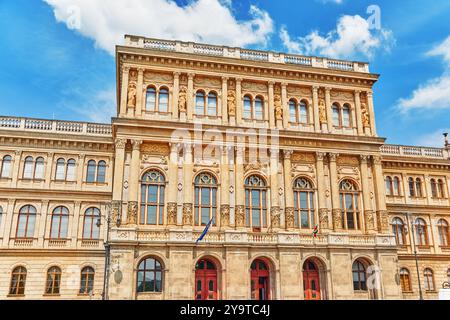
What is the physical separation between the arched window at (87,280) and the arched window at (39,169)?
8.34 metres

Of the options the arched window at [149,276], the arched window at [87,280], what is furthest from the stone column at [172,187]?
the arched window at [87,280]

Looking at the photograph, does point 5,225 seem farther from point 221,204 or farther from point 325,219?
point 325,219

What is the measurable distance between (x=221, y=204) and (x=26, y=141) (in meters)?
16.9

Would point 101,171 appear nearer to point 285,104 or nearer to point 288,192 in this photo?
point 288,192

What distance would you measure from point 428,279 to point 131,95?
1225 inches

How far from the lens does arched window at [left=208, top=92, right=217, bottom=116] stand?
32719 millimetres

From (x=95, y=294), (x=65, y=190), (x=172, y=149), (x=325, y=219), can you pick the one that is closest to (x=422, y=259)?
(x=325, y=219)

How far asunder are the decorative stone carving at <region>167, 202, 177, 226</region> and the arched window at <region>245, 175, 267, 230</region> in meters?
5.44

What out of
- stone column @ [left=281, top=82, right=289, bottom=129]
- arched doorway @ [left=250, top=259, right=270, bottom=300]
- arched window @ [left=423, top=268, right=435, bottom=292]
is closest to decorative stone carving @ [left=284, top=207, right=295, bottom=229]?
arched doorway @ [left=250, top=259, right=270, bottom=300]

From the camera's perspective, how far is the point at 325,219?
31781 mm

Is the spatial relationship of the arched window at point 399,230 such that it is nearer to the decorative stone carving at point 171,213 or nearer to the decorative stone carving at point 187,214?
the decorative stone carving at point 187,214

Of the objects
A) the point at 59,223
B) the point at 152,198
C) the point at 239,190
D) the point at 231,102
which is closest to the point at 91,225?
the point at 59,223

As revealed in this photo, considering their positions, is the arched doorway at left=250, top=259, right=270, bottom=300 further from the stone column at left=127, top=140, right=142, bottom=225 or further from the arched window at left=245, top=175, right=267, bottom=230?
the stone column at left=127, top=140, right=142, bottom=225

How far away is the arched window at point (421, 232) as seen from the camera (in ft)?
129
